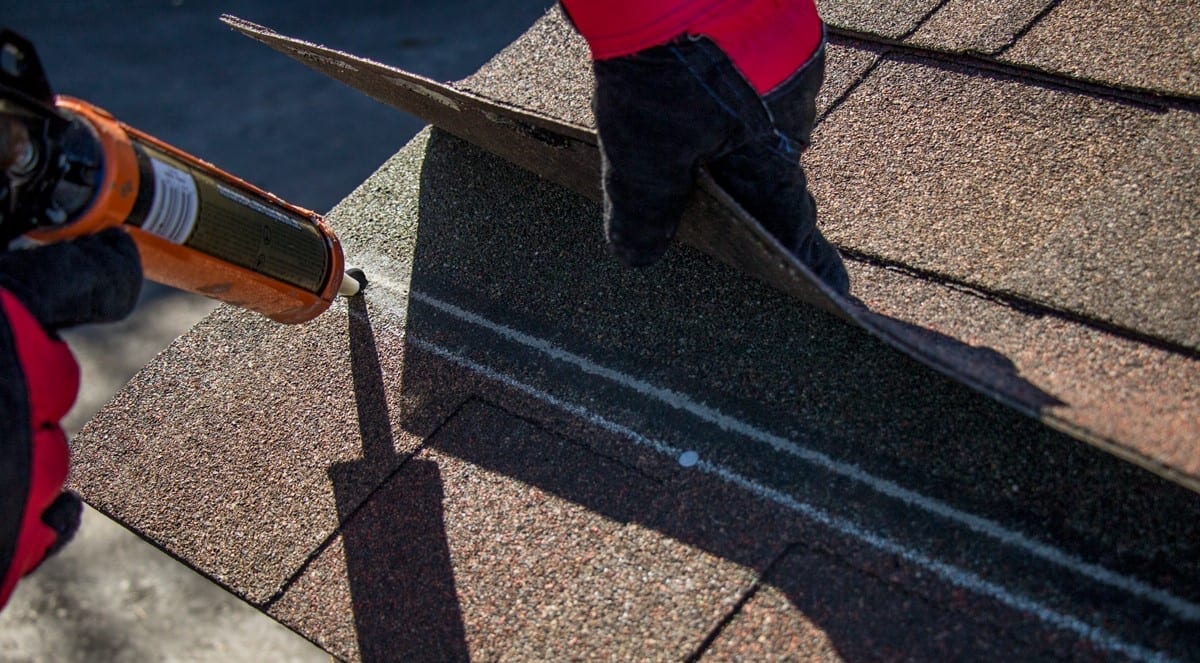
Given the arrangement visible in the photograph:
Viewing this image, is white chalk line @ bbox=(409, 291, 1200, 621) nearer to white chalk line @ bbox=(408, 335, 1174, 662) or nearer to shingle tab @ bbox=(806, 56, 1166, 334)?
white chalk line @ bbox=(408, 335, 1174, 662)

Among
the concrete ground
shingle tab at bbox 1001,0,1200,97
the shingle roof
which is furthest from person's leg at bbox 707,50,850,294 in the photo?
the concrete ground

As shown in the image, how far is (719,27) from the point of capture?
218cm

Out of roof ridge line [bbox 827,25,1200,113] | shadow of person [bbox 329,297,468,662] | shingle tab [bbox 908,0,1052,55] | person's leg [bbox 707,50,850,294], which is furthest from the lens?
shingle tab [bbox 908,0,1052,55]

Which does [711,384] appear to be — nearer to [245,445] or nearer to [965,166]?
[965,166]

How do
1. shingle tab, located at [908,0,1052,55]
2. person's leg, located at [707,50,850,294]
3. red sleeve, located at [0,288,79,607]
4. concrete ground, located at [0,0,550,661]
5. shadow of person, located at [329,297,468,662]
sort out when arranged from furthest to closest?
1. concrete ground, located at [0,0,550,661]
2. shingle tab, located at [908,0,1052,55]
3. shadow of person, located at [329,297,468,662]
4. person's leg, located at [707,50,850,294]
5. red sleeve, located at [0,288,79,607]

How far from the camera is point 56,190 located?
2166 mm

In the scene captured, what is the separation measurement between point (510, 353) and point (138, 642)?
64.2 inches

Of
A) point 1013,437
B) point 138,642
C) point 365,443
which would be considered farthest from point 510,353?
point 138,642

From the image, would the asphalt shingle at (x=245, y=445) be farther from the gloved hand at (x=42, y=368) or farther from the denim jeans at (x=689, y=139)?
the denim jeans at (x=689, y=139)

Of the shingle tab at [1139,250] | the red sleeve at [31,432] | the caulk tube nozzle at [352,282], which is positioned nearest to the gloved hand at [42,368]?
the red sleeve at [31,432]

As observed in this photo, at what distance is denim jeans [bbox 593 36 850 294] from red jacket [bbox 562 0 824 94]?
1.0 inches

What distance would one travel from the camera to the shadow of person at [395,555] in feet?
8.20

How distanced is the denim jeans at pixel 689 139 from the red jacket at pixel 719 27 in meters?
0.03

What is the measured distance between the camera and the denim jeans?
7.31ft
